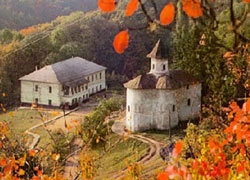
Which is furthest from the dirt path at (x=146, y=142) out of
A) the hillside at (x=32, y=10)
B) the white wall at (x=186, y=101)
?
the hillside at (x=32, y=10)

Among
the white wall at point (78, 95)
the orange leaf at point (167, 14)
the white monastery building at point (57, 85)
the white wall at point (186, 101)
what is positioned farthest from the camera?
the white monastery building at point (57, 85)

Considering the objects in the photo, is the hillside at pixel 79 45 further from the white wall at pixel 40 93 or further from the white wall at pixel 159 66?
the white wall at pixel 159 66

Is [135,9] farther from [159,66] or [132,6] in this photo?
[159,66]

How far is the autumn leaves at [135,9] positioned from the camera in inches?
110

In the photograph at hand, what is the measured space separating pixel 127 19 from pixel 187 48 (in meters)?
22.5

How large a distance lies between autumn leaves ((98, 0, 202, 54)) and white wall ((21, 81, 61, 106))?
38.3m

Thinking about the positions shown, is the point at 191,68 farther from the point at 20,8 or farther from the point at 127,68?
the point at 20,8

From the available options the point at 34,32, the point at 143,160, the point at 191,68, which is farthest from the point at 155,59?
the point at 34,32

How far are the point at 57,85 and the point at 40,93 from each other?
8.26 feet

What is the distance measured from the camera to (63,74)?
1641 inches

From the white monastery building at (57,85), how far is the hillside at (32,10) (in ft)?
80.6

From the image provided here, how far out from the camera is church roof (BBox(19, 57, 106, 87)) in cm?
4088

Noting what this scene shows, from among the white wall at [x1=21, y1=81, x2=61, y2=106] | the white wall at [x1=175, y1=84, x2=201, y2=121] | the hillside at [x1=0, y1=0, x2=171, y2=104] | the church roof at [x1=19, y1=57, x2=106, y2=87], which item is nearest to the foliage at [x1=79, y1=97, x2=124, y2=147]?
the white wall at [x1=175, y1=84, x2=201, y2=121]

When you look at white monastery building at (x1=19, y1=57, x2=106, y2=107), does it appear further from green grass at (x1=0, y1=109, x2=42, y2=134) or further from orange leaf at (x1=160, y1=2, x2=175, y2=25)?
orange leaf at (x1=160, y1=2, x2=175, y2=25)
